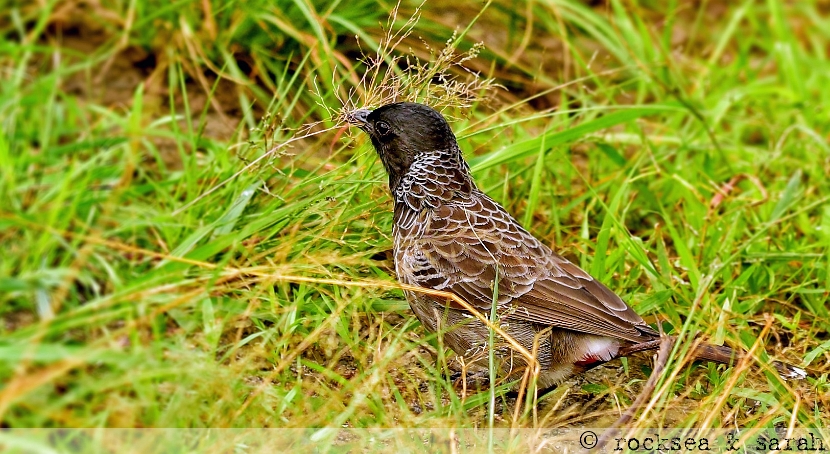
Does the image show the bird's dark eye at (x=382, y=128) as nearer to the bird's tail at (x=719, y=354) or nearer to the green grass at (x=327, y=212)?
the green grass at (x=327, y=212)

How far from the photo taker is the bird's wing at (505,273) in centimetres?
383

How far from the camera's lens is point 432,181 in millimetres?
4184

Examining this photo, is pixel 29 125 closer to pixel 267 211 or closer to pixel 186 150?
pixel 186 150

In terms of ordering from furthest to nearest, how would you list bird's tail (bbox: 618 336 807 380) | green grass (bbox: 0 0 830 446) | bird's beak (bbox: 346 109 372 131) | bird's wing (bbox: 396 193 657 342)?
bird's beak (bbox: 346 109 372 131) < bird's wing (bbox: 396 193 657 342) < bird's tail (bbox: 618 336 807 380) < green grass (bbox: 0 0 830 446)

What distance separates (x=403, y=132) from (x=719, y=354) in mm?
1474

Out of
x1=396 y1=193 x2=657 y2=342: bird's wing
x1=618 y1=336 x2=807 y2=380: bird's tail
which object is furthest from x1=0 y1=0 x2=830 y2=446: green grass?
x1=396 y1=193 x2=657 y2=342: bird's wing

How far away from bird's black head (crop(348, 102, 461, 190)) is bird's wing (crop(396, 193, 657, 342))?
24 cm

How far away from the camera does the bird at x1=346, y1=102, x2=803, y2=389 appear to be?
3.83 metres

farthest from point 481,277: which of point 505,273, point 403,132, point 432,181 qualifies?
point 403,132

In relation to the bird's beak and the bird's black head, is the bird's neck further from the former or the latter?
the bird's beak

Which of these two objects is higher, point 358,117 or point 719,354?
point 358,117

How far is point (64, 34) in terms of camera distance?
639cm

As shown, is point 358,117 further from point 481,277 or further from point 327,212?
point 481,277

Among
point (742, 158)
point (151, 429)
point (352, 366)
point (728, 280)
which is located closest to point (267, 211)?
point (352, 366)
